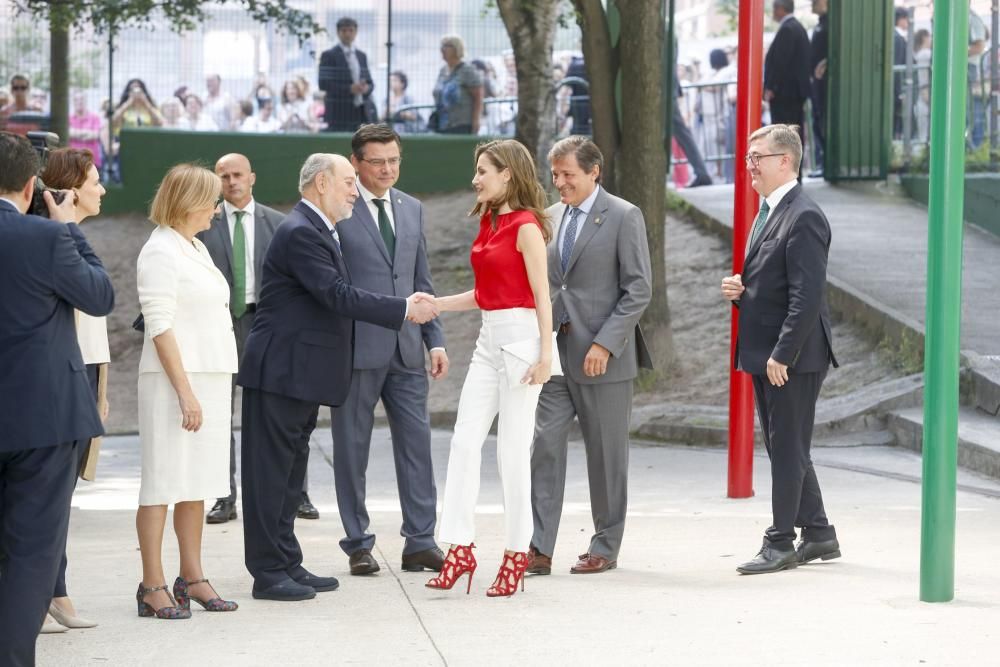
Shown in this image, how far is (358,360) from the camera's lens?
23.3 feet

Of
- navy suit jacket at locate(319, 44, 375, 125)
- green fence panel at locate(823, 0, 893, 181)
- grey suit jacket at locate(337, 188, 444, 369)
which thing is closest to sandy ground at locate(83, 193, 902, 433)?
→ navy suit jacket at locate(319, 44, 375, 125)

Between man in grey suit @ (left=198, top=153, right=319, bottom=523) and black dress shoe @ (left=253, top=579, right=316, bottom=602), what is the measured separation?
214 centimetres

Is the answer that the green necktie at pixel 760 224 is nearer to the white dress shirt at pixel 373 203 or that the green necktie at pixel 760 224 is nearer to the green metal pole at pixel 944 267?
the green metal pole at pixel 944 267

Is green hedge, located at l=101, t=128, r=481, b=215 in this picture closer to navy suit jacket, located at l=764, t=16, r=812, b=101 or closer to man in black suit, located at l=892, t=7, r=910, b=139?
navy suit jacket, located at l=764, t=16, r=812, b=101

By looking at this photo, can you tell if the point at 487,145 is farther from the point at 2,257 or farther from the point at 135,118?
the point at 135,118

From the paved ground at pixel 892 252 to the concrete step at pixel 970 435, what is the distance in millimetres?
1012

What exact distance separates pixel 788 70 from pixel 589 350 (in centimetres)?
1169

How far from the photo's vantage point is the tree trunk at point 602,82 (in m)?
13.3

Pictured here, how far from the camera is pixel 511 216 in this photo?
647 centimetres

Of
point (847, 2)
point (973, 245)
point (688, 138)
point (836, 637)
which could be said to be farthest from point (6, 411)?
point (688, 138)

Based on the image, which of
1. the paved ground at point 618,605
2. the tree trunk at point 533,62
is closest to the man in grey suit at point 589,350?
the paved ground at point 618,605

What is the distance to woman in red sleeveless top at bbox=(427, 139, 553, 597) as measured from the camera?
640 cm

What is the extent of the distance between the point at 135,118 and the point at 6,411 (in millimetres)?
16419

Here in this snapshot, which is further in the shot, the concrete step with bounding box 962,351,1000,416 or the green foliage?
the green foliage
